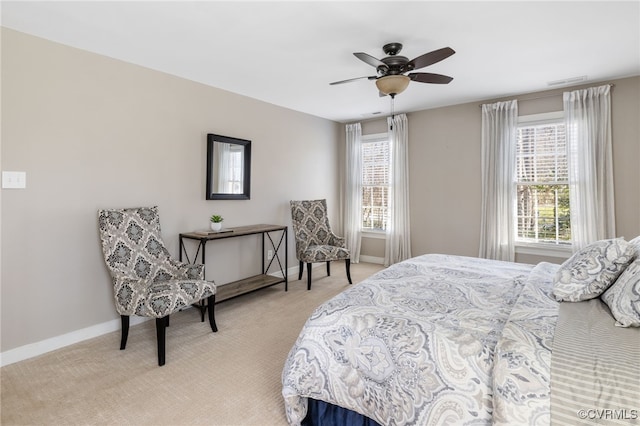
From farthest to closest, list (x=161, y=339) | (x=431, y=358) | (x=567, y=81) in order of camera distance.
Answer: (x=567, y=81)
(x=161, y=339)
(x=431, y=358)

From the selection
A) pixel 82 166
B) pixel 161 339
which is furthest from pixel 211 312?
pixel 82 166

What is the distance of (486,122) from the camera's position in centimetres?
434

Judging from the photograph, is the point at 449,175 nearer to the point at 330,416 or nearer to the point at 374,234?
the point at 374,234

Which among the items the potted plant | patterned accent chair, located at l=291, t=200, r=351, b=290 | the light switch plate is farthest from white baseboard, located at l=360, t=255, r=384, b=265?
the light switch plate

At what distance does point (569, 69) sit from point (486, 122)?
1108mm

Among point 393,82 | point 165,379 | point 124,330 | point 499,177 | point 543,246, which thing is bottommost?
point 165,379

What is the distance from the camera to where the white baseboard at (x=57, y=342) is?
7.96 feet

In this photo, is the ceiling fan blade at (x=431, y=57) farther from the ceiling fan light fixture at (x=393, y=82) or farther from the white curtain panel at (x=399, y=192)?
the white curtain panel at (x=399, y=192)

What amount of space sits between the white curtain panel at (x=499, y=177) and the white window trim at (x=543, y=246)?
104mm

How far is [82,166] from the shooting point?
2.80 metres

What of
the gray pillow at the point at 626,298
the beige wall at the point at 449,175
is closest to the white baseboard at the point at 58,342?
the gray pillow at the point at 626,298

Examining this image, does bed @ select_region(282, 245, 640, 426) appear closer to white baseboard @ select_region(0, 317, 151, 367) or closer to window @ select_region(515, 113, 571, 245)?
white baseboard @ select_region(0, 317, 151, 367)

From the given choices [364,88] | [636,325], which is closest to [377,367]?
[636,325]

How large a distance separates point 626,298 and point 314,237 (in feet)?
12.0
